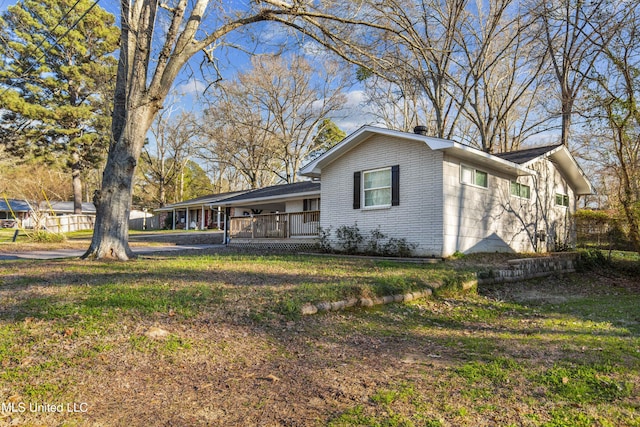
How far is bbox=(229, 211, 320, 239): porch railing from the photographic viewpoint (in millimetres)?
15591

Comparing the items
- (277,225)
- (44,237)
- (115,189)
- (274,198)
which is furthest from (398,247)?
(44,237)

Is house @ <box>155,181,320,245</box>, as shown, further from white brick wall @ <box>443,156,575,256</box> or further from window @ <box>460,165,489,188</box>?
window @ <box>460,165,489,188</box>

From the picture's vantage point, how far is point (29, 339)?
3.30m

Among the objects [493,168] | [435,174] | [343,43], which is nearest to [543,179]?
[493,168]

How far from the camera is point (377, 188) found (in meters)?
12.4

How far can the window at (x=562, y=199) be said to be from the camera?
1639 centimetres

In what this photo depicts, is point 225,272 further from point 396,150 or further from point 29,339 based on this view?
point 396,150

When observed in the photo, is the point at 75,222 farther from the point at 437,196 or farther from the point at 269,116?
the point at 437,196

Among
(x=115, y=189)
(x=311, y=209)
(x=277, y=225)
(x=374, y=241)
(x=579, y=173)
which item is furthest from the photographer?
(x=311, y=209)

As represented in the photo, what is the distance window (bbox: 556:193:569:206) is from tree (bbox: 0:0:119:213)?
25.0 meters

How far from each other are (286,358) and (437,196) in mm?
8285

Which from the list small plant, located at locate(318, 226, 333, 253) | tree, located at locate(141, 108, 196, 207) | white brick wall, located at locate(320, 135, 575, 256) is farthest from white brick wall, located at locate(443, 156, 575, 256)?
tree, located at locate(141, 108, 196, 207)

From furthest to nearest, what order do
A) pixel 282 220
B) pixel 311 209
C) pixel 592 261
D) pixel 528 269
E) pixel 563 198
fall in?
1. pixel 311 209
2. pixel 563 198
3. pixel 282 220
4. pixel 592 261
5. pixel 528 269

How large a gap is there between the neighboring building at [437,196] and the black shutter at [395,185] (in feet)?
0.10
